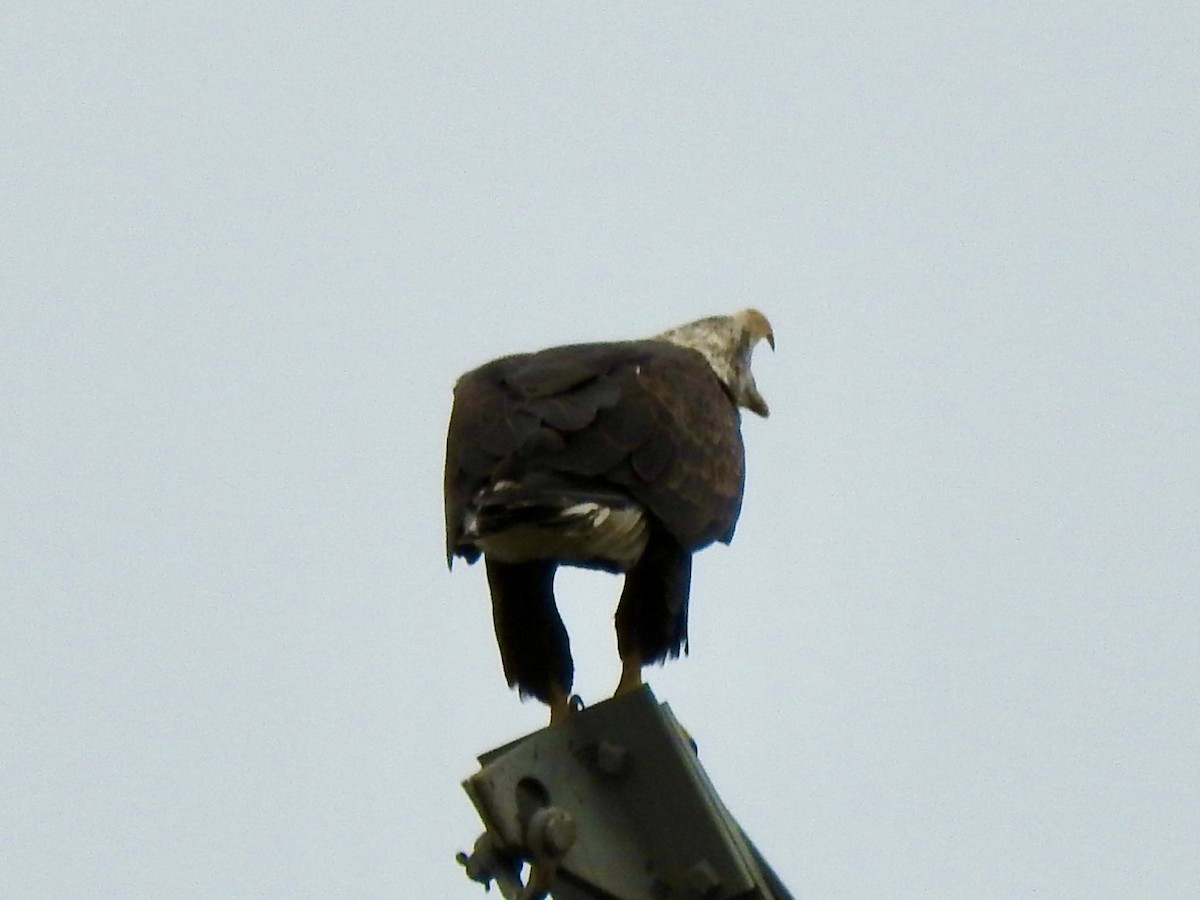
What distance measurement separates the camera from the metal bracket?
5012 millimetres

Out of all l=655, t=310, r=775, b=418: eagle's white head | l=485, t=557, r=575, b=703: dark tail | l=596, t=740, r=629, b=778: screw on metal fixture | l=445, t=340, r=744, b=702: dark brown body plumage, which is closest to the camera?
l=596, t=740, r=629, b=778: screw on metal fixture

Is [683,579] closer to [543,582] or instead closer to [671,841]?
[543,582]

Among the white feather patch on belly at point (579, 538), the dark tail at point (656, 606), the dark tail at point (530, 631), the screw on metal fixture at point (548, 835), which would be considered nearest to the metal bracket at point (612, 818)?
the screw on metal fixture at point (548, 835)

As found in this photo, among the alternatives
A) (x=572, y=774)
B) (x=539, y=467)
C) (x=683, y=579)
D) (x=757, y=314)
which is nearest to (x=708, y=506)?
(x=683, y=579)

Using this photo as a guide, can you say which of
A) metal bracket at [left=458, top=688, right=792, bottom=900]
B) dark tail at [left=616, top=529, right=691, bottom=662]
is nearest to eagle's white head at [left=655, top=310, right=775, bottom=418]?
dark tail at [left=616, top=529, right=691, bottom=662]

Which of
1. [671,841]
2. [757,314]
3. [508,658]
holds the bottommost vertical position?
[671,841]

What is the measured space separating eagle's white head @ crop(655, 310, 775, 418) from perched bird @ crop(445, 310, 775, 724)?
4.48ft

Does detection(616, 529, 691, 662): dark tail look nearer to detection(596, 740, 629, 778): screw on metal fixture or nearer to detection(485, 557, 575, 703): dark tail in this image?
detection(485, 557, 575, 703): dark tail

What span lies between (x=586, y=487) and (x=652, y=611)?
2.79 ft

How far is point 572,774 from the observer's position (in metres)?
5.23

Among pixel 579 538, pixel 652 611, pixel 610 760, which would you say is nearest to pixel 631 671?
pixel 652 611

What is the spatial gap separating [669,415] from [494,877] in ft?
7.48

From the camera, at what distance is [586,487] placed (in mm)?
6367

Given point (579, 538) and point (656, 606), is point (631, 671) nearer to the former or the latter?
point (656, 606)
